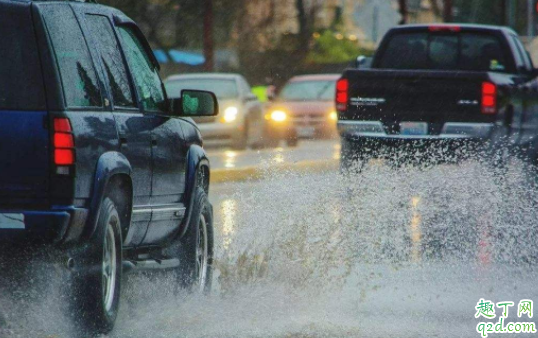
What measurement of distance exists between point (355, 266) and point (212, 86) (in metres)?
18.5

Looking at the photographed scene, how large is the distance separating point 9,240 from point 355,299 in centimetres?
270

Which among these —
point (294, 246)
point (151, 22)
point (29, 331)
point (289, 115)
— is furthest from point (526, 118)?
point (151, 22)

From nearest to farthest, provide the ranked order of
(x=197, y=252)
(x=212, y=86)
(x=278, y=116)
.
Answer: (x=197, y=252) → (x=212, y=86) → (x=278, y=116)

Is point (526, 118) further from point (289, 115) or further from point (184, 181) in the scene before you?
point (289, 115)

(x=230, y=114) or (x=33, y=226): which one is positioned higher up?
(x=33, y=226)

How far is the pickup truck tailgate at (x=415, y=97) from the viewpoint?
1553 centimetres

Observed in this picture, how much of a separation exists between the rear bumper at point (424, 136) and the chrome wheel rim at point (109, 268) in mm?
8594

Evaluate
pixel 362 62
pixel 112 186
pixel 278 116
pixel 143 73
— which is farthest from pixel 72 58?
pixel 278 116

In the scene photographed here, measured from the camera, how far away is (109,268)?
7.31 m

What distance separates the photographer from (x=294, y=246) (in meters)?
9.61

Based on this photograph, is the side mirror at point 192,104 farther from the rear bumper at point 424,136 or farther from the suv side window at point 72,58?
the rear bumper at point 424,136

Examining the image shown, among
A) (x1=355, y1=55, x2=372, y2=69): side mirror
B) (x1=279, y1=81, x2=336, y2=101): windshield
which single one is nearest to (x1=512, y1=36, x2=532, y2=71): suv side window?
(x1=355, y1=55, x2=372, y2=69): side mirror

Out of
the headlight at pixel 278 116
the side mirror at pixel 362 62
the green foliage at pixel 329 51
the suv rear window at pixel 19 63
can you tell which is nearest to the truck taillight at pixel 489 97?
the side mirror at pixel 362 62

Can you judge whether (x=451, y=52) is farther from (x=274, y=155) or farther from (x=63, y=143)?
(x=63, y=143)
